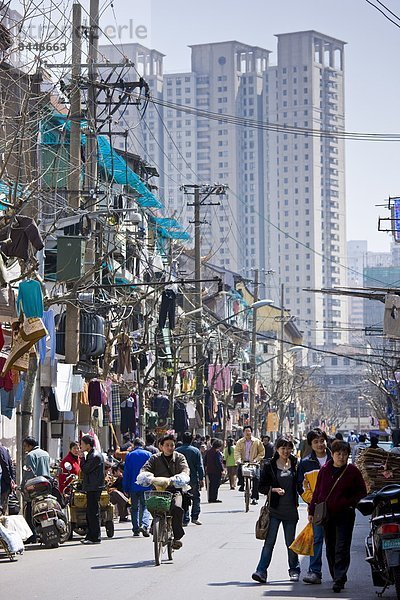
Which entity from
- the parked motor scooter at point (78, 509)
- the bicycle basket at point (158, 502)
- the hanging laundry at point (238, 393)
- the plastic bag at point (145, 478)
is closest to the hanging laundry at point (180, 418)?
the hanging laundry at point (238, 393)

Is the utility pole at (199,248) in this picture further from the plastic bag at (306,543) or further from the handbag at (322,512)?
the handbag at (322,512)

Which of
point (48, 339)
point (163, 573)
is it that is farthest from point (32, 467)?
point (48, 339)

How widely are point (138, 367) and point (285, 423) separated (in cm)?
8907

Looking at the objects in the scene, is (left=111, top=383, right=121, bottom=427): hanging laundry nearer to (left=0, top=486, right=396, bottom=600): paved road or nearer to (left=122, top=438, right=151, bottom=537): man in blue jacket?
(left=122, top=438, right=151, bottom=537): man in blue jacket

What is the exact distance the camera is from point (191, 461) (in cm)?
2386

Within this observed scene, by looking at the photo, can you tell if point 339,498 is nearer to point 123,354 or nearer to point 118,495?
point 118,495

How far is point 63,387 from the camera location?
34.9 m

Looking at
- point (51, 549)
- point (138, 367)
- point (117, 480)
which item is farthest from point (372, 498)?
point (138, 367)

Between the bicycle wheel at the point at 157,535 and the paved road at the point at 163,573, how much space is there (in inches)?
7.8

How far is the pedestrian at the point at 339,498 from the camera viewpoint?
14117mm

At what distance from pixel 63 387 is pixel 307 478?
2011 cm

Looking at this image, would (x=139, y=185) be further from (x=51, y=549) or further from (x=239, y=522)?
(x=51, y=549)

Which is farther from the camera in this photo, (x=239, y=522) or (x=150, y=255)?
(x=150, y=255)

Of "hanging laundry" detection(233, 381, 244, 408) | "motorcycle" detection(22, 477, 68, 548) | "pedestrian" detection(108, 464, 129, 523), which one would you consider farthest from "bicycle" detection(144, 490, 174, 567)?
"hanging laundry" detection(233, 381, 244, 408)
